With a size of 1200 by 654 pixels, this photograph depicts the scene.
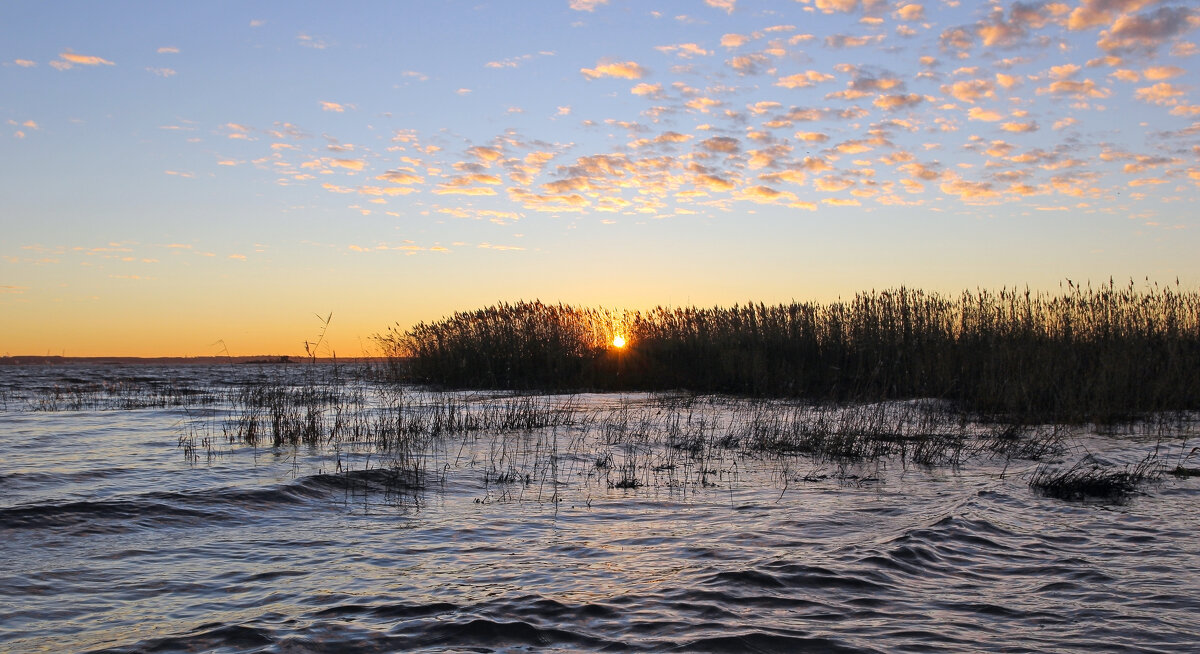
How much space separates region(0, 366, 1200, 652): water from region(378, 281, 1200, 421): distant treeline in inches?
205

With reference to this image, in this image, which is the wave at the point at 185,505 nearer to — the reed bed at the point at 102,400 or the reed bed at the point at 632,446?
the reed bed at the point at 632,446

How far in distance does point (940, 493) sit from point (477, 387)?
A: 1747 centimetres

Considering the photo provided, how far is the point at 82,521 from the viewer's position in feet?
19.0

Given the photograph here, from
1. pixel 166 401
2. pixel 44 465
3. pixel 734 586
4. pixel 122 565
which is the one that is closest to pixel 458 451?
pixel 44 465

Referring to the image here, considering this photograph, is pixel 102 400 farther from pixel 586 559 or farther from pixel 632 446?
pixel 586 559

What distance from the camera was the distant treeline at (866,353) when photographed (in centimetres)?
1259

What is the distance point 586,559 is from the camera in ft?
15.3

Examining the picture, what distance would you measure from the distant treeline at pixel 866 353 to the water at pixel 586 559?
17.0ft

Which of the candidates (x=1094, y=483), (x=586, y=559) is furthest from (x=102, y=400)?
(x=1094, y=483)

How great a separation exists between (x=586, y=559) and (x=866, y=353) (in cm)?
1410

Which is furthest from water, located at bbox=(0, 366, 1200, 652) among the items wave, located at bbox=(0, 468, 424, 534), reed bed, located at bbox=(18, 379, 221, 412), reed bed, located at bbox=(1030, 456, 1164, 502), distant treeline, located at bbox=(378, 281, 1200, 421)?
reed bed, located at bbox=(18, 379, 221, 412)

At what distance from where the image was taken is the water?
3.46 metres

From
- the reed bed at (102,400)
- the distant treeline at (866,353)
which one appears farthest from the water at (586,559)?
the reed bed at (102,400)

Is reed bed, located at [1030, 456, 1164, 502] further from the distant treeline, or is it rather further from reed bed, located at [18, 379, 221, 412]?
reed bed, located at [18, 379, 221, 412]
